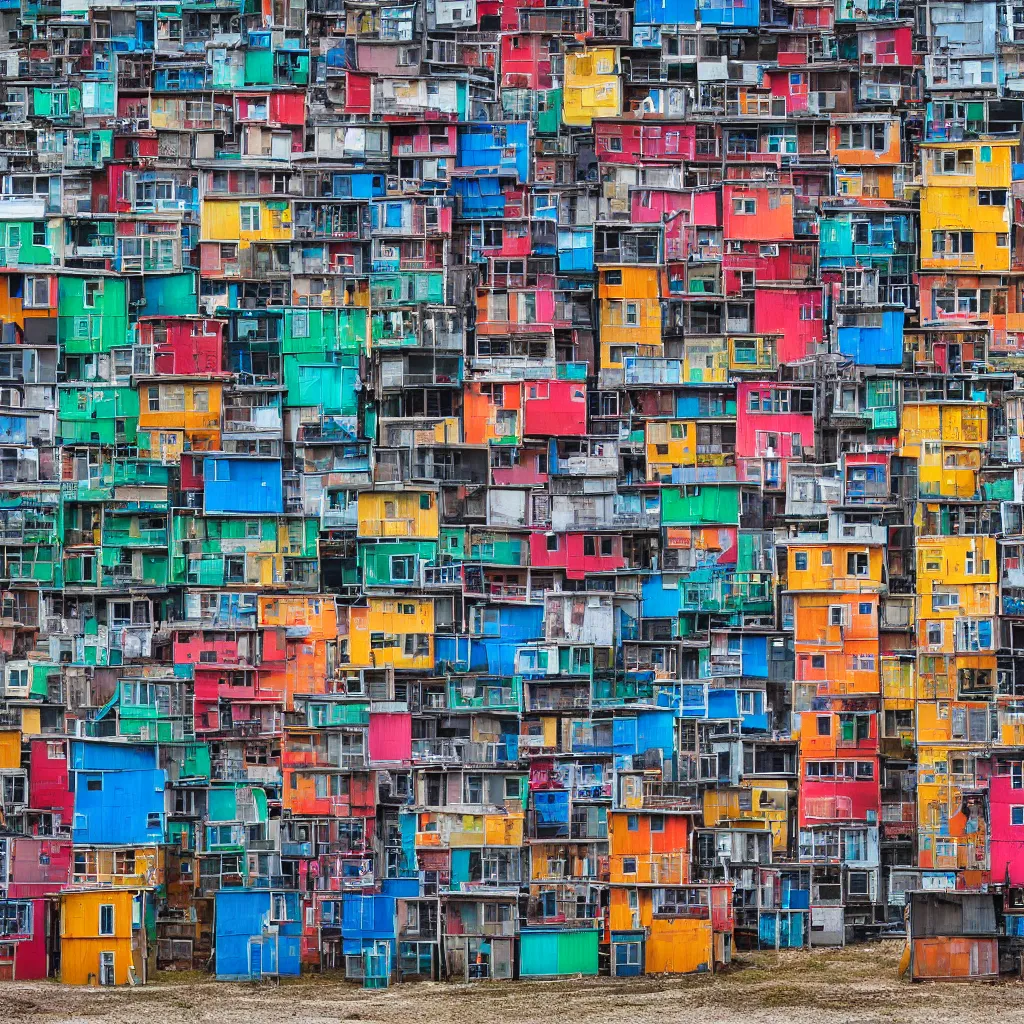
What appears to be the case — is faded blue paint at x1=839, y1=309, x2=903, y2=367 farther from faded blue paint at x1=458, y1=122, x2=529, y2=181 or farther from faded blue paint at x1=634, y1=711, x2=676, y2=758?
faded blue paint at x1=634, y1=711, x2=676, y2=758

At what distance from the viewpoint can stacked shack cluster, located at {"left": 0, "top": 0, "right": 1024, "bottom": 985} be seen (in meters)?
68.2

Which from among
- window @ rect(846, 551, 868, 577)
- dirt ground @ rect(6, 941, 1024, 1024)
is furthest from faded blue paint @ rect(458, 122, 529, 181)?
dirt ground @ rect(6, 941, 1024, 1024)

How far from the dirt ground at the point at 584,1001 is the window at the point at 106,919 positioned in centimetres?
142

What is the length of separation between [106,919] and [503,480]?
16.4 m

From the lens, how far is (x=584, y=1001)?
64188 millimetres

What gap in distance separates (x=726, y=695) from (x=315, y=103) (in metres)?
21.4

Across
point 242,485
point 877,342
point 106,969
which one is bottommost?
point 106,969

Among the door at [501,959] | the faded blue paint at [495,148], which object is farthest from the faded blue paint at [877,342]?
the door at [501,959]

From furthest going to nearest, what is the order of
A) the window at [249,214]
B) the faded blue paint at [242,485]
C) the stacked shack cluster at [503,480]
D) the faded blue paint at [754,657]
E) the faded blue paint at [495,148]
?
1. the faded blue paint at [495,148]
2. the window at [249,214]
3. the faded blue paint at [242,485]
4. the faded blue paint at [754,657]
5. the stacked shack cluster at [503,480]

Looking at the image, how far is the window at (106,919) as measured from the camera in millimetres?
65938

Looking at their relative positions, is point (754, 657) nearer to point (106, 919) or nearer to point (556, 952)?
point (556, 952)

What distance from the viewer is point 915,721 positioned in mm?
70438

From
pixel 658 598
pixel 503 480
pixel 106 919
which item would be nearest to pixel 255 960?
pixel 106 919

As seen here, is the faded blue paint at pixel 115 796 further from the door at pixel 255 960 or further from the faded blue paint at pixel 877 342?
the faded blue paint at pixel 877 342
